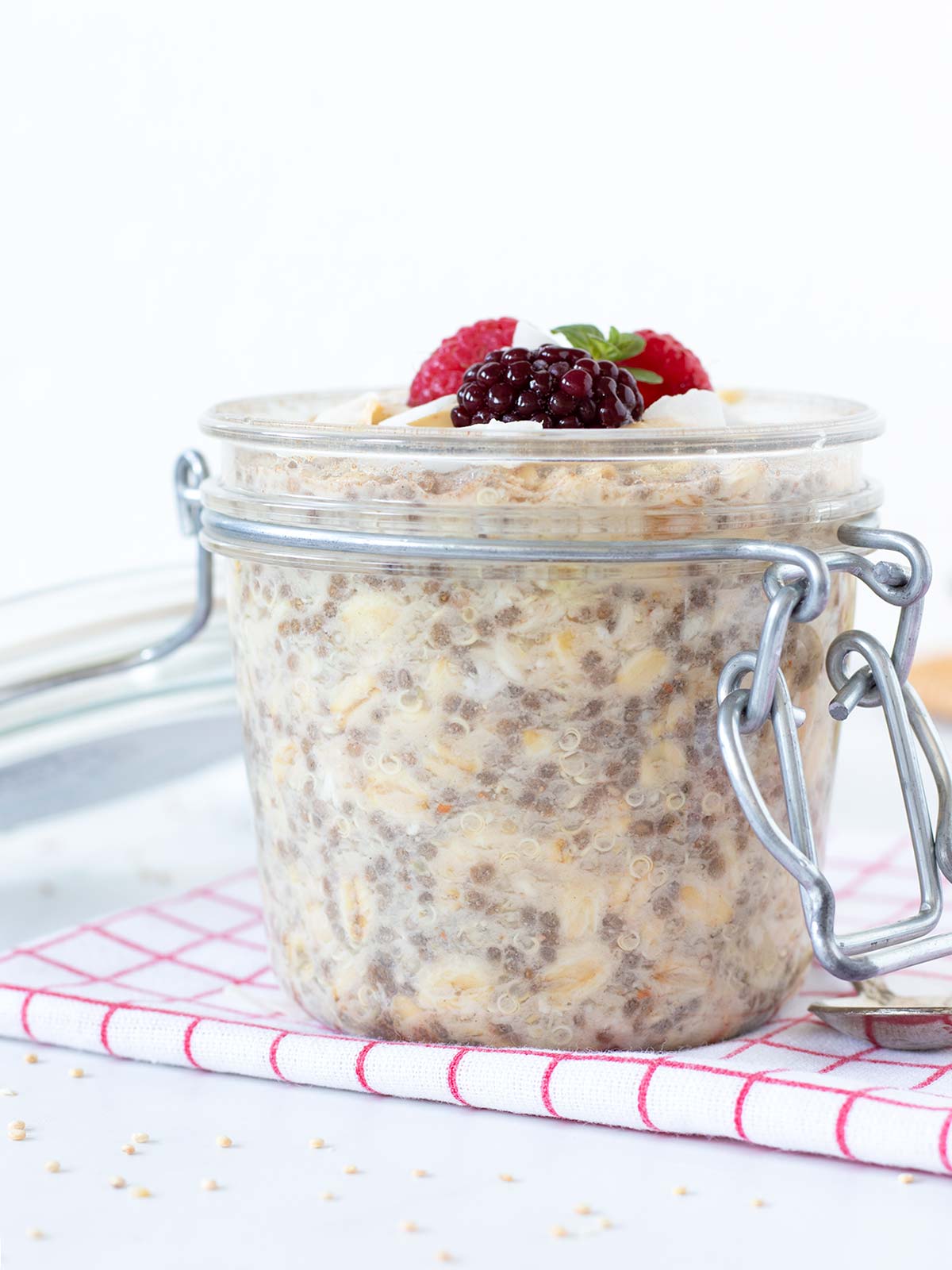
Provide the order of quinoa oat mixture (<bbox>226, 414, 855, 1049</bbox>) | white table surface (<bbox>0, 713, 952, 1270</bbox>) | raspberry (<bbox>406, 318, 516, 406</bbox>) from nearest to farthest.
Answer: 1. white table surface (<bbox>0, 713, 952, 1270</bbox>)
2. quinoa oat mixture (<bbox>226, 414, 855, 1049</bbox>)
3. raspberry (<bbox>406, 318, 516, 406</bbox>)

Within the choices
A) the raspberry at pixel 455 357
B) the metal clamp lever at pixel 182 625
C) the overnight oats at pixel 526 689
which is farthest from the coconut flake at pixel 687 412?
the metal clamp lever at pixel 182 625

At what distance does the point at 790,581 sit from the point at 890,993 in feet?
0.91

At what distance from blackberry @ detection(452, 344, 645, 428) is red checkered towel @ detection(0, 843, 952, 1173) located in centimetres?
30

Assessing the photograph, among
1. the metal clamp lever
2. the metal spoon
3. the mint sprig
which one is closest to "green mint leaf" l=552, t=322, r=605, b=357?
the mint sprig

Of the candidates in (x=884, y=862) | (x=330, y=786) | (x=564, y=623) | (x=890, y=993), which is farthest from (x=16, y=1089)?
(x=884, y=862)

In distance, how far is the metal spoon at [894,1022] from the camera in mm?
784

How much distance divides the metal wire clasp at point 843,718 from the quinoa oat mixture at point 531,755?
28 millimetres

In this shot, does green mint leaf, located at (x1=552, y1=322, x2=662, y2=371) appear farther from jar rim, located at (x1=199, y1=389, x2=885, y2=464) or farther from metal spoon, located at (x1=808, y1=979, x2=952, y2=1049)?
metal spoon, located at (x1=808, y1=979, x2=952, y2=1049)

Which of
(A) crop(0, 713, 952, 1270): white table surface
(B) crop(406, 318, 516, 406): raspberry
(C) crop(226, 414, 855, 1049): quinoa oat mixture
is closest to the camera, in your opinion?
(A) crop(0, 713, 952, 1270): white table surface

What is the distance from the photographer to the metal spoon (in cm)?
78

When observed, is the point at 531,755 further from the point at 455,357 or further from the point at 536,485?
the point at 455,357

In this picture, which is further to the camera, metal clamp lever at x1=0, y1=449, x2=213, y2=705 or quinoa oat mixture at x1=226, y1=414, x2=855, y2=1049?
metal clamp lever at x1=0, y1=449, x2=213, y2=705

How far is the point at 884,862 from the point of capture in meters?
1.13

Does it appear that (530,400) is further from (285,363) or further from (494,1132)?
(285,363)
